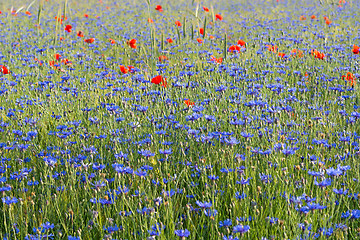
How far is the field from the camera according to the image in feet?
6.59

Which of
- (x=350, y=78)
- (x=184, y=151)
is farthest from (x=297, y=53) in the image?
(x=184, y=151)

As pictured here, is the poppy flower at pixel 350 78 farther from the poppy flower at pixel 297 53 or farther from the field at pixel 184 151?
the poppy flower at pixel 297 53

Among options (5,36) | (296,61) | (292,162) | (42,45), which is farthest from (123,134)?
(5,36)

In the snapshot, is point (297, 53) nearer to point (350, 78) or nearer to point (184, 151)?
point (350, 78)

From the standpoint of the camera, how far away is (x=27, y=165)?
110 inches

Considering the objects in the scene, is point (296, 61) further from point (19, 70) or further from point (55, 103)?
point (19, 70)

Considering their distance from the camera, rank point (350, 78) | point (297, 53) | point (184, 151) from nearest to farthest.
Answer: point (184, 151)
point (350, 78)
point (297, 53)

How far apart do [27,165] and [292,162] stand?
71.0 inches

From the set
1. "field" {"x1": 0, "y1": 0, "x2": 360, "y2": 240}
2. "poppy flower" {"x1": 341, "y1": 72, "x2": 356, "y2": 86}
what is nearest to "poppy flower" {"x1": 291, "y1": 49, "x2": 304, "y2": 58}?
"field" {"x1": 0, "y1": 0, "x2": 360, "y2": 240}

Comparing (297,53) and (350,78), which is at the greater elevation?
(297,53)

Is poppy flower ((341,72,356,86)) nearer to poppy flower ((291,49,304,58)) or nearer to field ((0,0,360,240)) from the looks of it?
field ((0,0,360,240))

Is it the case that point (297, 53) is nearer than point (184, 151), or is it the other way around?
point (184, 151)

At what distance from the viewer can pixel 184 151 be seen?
277 cm

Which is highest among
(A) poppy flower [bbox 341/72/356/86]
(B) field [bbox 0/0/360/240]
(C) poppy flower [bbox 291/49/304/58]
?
(C) poppy flower [bbox 291/49/304/58]
